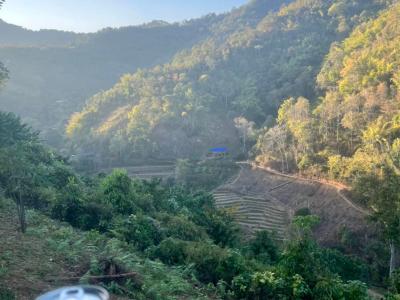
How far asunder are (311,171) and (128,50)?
93810 millimetres

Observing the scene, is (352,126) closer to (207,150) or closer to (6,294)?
(207,150)

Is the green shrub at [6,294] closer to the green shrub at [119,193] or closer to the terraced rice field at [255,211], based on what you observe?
the green shrub at [119,193]

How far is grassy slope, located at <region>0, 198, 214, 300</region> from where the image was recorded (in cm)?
749

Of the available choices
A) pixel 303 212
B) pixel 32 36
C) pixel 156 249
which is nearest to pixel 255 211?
pixel 303 212

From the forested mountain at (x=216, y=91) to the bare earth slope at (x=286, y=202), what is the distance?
1144 cm

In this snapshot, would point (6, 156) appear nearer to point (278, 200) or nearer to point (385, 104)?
point (278, 200)

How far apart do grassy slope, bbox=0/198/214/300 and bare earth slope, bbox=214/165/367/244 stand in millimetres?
19122

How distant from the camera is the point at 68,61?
101562mm

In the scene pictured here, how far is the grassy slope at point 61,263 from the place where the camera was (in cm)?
749

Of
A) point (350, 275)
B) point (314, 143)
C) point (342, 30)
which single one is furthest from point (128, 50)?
point (350, 275)

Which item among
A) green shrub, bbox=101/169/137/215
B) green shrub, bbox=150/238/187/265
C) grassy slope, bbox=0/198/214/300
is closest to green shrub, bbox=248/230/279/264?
green shrub, bbox=101/169/137/215

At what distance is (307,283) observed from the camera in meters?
9.15

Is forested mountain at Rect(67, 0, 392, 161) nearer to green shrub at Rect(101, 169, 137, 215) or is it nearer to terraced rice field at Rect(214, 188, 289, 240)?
terraced rice field at Rect(214, 188, 289, 240)

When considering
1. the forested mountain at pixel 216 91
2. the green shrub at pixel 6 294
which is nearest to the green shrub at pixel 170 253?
the green shrub at pixel 6 294
